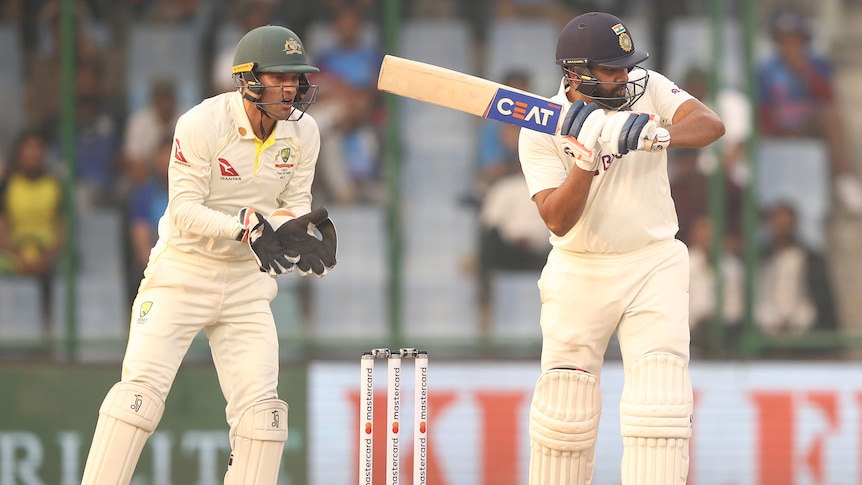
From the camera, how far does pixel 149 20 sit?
7.62 metres

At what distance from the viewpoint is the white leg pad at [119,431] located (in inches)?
205

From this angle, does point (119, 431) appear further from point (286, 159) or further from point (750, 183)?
point (750, 183)

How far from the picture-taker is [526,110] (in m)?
4.99

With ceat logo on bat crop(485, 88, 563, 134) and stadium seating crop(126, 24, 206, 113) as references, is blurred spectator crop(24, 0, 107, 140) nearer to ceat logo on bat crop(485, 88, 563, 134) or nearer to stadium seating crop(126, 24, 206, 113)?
stadium seating crop(126, 24, 206, 113)

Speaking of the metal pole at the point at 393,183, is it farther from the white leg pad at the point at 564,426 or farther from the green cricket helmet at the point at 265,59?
the white leg pad at the point at 564,426

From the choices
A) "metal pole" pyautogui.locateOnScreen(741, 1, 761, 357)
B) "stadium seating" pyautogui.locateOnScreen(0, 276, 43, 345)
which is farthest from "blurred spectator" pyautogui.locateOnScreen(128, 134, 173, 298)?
"metal pole" pyautogui.locateOnScreen(741, 1, 761, 357)

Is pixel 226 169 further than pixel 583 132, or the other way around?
pixel 226 169

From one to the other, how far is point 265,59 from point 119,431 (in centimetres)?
137

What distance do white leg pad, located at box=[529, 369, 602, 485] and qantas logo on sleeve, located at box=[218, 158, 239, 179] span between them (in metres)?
1.29

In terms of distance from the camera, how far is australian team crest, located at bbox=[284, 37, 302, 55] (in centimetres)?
523

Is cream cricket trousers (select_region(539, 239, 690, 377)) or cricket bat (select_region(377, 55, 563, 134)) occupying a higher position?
cricket bat (select_region(377, 55, 563, 134))

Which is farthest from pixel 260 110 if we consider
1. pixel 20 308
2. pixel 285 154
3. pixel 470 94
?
pixel 20 308

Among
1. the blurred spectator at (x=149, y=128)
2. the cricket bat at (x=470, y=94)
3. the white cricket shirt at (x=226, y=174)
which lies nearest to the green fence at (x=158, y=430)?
the blurred spectator at (x=149, y=128)

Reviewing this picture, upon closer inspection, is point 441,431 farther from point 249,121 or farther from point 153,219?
point 249,121
